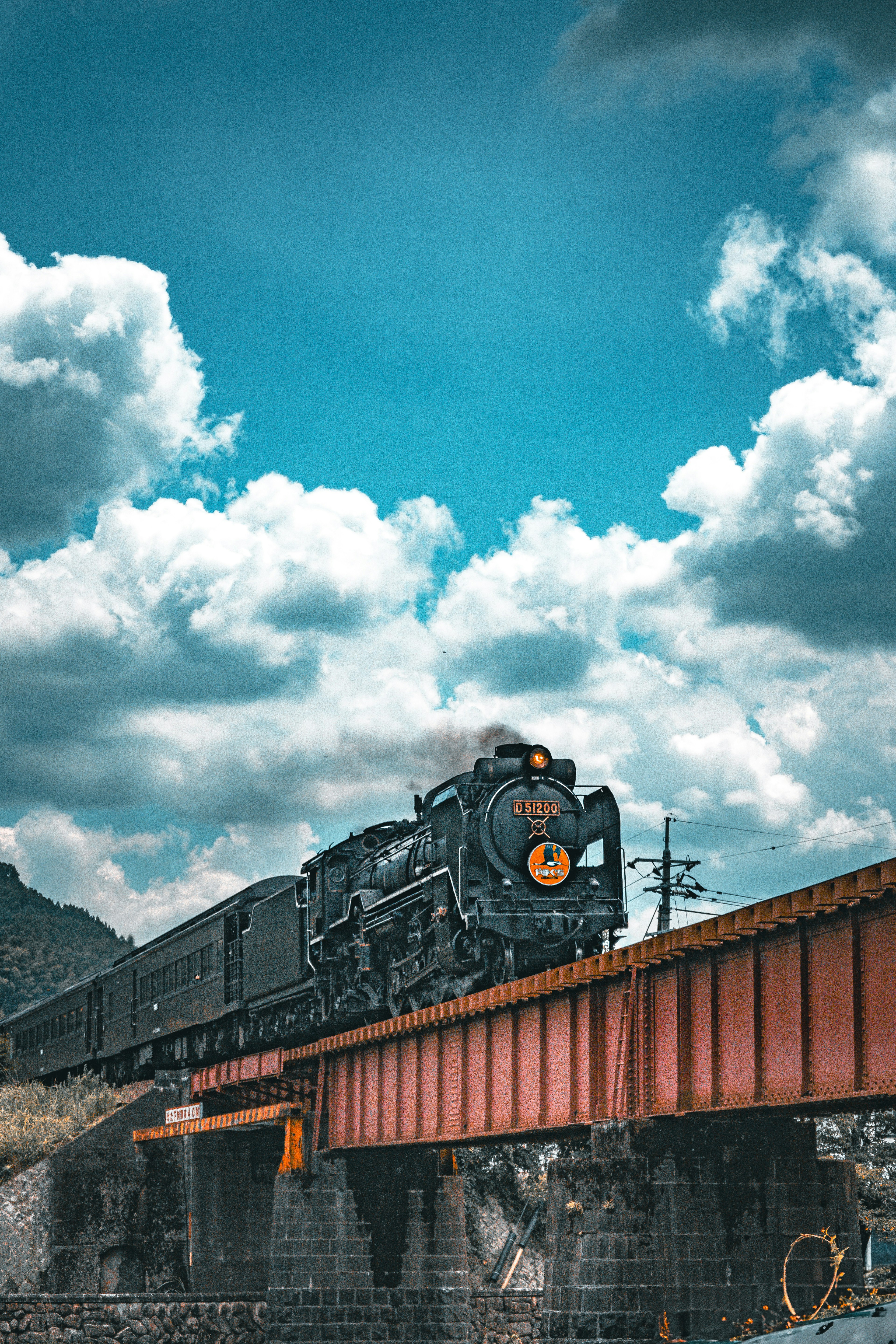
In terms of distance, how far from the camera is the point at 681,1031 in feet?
59.8

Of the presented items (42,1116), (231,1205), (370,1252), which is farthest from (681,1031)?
(42,1116)

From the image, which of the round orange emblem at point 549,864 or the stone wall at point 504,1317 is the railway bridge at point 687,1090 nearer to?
the round orange emblem at point 549,864

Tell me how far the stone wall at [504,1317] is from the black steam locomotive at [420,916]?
841 cm

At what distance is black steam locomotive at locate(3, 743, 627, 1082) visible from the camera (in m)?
25.7

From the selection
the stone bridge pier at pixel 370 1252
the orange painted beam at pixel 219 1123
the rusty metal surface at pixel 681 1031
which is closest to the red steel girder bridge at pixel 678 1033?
the rusty metal surface at pixel 681 1031

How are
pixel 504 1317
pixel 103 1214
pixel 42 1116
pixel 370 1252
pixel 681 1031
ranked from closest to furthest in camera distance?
1. pixel 681 1031
2. pixel 370 1252
3. pixel 504 1317
4. pixel 103 1214
5. pixel 42 1116

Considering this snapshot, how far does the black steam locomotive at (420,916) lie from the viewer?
2569 cm

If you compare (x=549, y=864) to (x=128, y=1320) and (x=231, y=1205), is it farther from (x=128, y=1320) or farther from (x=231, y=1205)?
(x=231, y=1205)

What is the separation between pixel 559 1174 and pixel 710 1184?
1931 millimetres

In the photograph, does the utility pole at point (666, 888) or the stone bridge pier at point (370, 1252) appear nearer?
the stone bridge pier at point (370, 1252)

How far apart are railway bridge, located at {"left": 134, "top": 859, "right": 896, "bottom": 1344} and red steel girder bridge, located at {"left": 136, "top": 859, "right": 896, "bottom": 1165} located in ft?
0.09

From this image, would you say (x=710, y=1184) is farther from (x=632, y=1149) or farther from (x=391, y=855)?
(x=391, y=855)

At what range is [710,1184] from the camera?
18.3 m

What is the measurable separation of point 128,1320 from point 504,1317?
9614 millimetres
